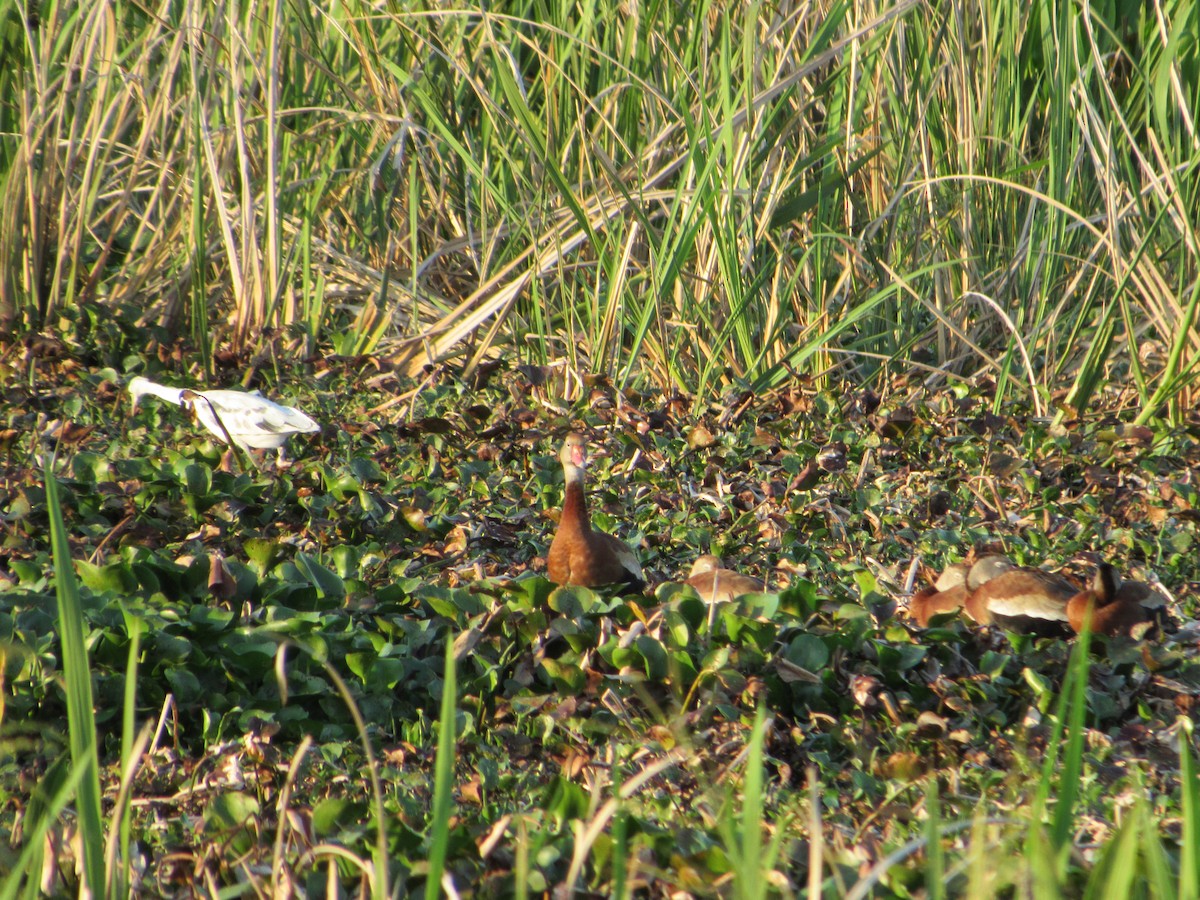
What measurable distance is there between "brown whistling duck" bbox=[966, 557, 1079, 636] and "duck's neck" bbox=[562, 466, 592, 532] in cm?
95

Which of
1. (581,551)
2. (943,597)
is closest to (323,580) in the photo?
(581,551)

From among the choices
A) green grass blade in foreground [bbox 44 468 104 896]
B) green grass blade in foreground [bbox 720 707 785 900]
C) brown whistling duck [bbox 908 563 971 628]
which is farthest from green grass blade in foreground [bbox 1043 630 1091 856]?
brown whistling duck [bbox 908 563 971 628]

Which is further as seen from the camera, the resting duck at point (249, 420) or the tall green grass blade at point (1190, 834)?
the resting duck at point (249, 420)

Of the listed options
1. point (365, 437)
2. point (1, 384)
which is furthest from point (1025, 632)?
point (1, 384)

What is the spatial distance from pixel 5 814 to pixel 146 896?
0.41m

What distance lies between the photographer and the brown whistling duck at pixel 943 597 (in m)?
2.92

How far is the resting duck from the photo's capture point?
3.84m

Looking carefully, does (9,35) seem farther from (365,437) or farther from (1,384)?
(365,437)

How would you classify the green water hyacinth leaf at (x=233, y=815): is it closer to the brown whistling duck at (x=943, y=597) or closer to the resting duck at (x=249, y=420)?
the brown whistling duck at (x=943, y=597)

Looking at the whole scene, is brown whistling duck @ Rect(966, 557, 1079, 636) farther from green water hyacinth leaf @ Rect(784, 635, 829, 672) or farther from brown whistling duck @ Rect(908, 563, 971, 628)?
green water hyacinth leaf @ Rect(784, 635, 829, 672)

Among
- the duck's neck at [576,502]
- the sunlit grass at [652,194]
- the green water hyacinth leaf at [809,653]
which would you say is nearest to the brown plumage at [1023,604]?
the green water hyacinth leaf at [809,653]

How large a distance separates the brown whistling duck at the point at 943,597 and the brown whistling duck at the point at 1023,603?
1.7 inches

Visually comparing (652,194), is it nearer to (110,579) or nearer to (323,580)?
(323,580)

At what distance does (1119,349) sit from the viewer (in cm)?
477
